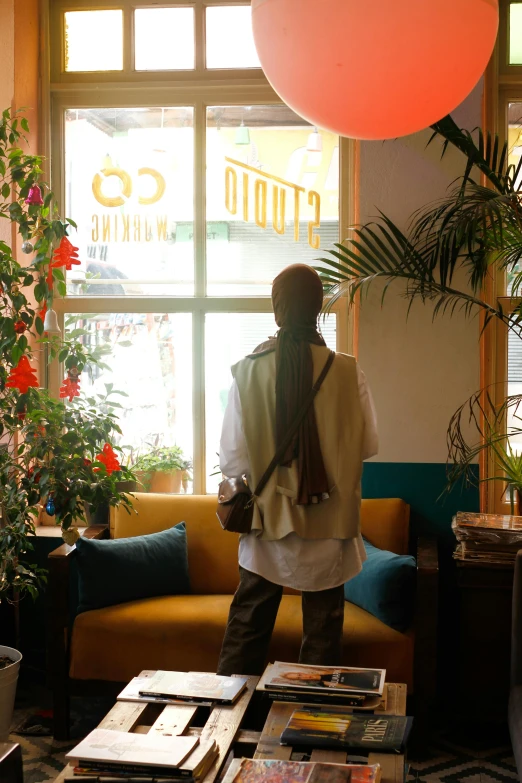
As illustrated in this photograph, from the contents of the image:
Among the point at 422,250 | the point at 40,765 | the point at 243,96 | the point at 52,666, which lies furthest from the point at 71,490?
the point at 243,96

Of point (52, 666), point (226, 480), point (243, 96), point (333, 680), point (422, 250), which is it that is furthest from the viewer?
point (243, 96)

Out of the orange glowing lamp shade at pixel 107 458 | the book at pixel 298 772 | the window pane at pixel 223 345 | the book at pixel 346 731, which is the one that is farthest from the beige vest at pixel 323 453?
the window pane at pixel 223 345

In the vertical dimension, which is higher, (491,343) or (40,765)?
(491,343)

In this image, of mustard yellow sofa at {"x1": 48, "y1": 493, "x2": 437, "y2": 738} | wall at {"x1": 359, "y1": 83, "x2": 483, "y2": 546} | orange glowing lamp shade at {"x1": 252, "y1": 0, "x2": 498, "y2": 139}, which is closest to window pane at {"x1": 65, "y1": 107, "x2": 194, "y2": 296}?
wall at {"x1": 359, "y1": 83, "x2": 483, "y2": 546}

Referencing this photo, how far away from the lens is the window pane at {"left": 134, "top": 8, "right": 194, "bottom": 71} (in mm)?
4125

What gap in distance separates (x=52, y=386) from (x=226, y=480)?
172 cm

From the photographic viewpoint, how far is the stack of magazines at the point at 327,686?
7.15 feet

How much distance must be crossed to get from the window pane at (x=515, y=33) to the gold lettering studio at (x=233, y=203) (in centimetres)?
108

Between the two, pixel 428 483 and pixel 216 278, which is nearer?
pixel 428 483

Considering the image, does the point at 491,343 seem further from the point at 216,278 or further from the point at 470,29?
the point at 470,29

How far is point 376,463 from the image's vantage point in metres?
3.86

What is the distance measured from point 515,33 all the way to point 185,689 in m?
3.25

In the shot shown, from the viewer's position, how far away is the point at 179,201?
163 inches

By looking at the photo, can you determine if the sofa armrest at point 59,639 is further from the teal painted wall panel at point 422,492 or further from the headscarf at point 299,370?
the teal painted wall panel at point 422,492
